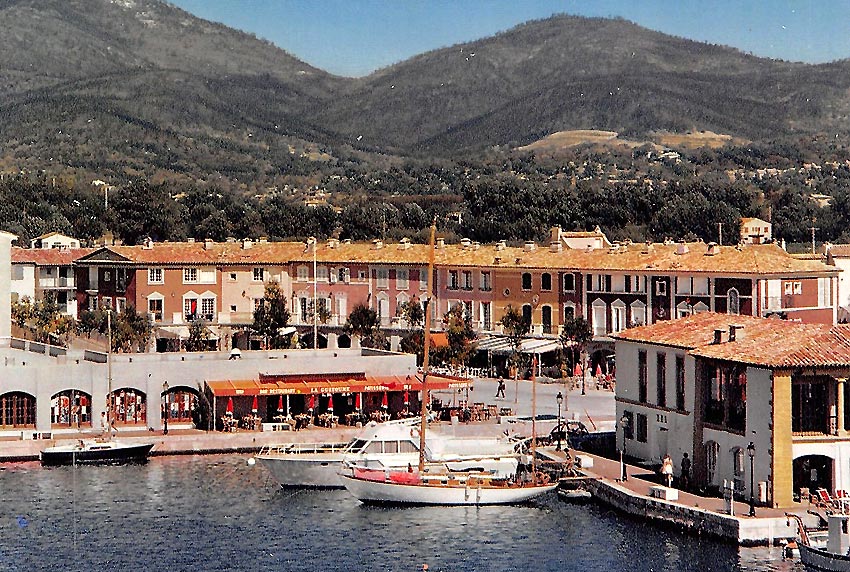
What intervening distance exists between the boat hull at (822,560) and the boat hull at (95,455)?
81.8ft

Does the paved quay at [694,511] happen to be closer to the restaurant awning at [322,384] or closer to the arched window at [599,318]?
the restaurant awning at [322,384]

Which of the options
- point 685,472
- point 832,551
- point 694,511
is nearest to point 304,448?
point 685,472

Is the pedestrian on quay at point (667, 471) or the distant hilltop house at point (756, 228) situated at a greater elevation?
the distant hilltop house at point (756, 228)

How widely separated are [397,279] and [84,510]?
160 feet

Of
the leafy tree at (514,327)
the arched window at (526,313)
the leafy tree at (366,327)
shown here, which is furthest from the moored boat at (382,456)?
the arched window at (526,313)

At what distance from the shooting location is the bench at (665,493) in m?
47.6

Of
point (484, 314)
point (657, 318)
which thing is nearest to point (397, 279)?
point (484, 314)

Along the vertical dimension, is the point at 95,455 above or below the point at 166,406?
below

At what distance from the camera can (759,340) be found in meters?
49.7

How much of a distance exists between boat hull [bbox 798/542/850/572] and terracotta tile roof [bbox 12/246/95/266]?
67192 mm

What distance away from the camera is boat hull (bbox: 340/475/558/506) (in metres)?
51.6

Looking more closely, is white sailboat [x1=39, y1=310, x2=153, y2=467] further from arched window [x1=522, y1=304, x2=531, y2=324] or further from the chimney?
arched window [x1=522, y1=304, x2=531, y2=324]

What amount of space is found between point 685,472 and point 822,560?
32.3 feet

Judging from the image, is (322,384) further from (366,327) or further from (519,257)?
(519,257)
